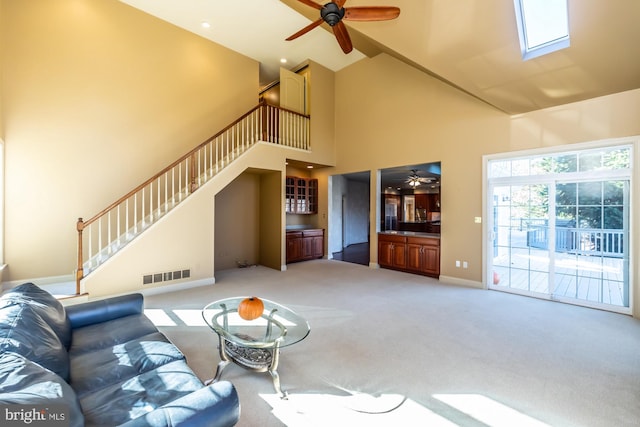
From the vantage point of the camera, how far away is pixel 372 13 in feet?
10.2

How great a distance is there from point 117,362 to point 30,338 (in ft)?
1.61

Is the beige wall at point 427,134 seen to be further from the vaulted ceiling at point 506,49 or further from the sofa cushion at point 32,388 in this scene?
the sofa cushion at point 32,388

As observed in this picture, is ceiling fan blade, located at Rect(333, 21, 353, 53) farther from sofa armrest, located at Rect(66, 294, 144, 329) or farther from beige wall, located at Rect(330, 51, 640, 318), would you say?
sofa armrest, located at Rect(66, 294, 144, 329)

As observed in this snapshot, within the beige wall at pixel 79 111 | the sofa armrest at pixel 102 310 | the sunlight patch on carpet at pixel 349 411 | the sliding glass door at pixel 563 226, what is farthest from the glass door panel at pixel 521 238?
the beige wall at pixel 79 111

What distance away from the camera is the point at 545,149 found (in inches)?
174

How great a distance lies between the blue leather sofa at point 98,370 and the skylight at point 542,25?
459 centimetres

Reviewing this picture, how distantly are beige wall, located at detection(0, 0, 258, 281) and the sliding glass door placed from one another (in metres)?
6.59

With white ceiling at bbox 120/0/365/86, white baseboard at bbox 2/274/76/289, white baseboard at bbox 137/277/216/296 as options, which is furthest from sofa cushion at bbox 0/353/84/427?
white ceiling at bbox 120/0/365/86

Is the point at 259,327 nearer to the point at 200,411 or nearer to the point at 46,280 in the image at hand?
the point at 200,411

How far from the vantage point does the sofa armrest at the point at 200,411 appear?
1.13 metres

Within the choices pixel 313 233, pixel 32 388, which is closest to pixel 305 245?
pixel 313 233

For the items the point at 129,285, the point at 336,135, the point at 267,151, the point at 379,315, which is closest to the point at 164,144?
the point at 267,151

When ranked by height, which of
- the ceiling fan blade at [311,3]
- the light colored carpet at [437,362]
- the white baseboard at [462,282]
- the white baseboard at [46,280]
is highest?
the ceiling fan blade at [311,3]

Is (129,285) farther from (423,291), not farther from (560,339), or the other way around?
(560,339)
